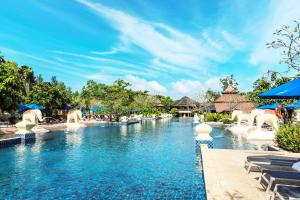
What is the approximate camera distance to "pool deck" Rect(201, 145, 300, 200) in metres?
5.70

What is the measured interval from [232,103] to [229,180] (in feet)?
140

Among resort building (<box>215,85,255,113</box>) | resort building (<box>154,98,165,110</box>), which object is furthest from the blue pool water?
resort building (<box>154,98,165,110</box>)

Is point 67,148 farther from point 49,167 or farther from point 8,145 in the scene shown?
point 49,167

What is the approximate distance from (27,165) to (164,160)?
18.9ft

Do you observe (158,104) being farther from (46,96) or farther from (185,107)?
A: (46,96)

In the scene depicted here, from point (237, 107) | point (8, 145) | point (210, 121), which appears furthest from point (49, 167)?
point (237, 107)

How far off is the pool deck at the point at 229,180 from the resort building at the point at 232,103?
37.6 m

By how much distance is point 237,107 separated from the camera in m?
47.4

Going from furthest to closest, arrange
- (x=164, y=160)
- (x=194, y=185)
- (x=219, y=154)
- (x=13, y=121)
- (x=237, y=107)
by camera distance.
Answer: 1. (x=237, y=107)
2. (x=13, y=121)
3. (x=164, y=160)
4. (x=219, y=154)
5. (x=194, y=185)

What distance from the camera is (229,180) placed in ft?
22.4

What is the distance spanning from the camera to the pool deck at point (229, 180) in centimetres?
570

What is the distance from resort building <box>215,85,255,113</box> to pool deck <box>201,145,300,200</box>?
123ft

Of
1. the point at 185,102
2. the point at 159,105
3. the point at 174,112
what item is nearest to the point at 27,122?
the point at 174,112

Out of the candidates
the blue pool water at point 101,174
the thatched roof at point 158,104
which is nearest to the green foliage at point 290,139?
the blue pool water at point 101,174
